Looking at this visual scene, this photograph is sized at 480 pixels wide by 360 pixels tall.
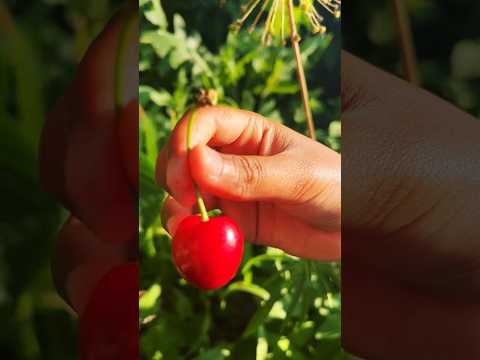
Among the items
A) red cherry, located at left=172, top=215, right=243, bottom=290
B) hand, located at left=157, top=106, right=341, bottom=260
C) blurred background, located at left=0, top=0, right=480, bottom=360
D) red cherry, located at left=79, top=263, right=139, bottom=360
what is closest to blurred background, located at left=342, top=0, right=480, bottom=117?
blurred background, located at left=0, top=0, right=480, bottom=360

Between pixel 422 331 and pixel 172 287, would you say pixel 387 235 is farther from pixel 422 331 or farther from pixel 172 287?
pixel 172 287

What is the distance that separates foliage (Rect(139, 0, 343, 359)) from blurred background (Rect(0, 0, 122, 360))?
11 centimetres

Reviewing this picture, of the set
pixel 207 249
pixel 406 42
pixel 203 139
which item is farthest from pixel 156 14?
pixel 406 42

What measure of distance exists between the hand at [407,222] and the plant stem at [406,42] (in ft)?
0.08

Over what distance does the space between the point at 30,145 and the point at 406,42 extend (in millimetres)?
647

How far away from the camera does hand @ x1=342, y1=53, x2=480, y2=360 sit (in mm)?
1122

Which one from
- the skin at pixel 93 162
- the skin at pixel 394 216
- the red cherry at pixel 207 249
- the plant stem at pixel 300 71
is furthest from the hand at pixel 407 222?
the skin at pixel 93 162

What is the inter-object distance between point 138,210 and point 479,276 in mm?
616

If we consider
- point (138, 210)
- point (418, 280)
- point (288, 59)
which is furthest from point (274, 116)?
point (418, 280)

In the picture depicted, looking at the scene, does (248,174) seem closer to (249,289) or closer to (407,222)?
(249,289)

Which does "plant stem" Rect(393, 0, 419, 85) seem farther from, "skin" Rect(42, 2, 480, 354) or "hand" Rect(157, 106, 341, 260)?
"hand" Rect(157, 106, 341, 260)

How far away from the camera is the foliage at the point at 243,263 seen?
98 centimetres

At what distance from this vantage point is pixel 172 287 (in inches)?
38.9

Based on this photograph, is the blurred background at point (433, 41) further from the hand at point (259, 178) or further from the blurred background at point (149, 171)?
the hand at point (259, 178)
